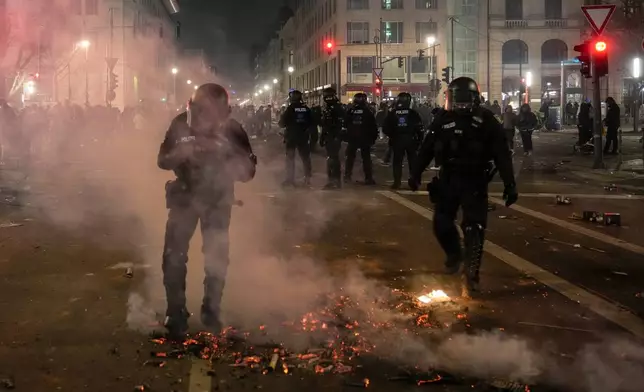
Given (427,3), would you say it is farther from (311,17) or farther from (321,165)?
(321,165)

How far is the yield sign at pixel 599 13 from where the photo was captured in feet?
46.4

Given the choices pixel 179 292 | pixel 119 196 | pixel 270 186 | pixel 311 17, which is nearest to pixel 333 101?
pixel 270 186

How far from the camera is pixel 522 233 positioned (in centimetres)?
833

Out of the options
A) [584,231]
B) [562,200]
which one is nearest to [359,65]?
[562,200]

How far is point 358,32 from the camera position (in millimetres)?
62625

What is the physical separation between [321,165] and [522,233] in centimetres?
1081

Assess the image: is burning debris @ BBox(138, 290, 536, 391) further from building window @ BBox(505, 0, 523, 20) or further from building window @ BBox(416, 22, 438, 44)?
building window @ BBox(505, 0, 523, 20)

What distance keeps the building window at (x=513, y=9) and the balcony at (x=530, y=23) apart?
0.49m

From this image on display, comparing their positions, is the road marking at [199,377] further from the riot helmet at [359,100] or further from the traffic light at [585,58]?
the traffic light at [585,58]

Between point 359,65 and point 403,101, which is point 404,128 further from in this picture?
point 359,65

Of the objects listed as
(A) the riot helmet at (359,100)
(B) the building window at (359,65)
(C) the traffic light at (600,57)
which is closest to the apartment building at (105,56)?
(B) the building window at (359,65)

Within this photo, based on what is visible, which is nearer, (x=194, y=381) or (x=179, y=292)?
(x=194, y=381)

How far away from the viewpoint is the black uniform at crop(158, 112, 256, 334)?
14.9ft

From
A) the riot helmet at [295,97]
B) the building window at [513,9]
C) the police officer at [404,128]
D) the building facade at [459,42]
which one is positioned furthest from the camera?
the building window at [513,9]
